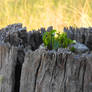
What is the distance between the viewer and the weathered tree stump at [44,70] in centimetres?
213

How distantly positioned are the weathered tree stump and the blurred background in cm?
264

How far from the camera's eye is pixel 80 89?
2.18 meters

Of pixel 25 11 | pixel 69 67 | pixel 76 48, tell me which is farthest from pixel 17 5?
pixel 69 67

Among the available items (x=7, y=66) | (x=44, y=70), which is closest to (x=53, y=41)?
(x=44, y=70)

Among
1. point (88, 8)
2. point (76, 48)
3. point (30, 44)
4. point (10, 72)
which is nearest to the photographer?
point (10, 72)

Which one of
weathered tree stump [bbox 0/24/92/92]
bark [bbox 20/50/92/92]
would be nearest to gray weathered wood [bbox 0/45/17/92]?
weathered tree stump [bbox 0/24/92/92]

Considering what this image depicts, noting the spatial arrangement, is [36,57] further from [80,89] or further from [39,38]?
[39,38]

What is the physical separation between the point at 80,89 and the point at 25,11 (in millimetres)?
3266

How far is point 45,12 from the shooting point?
5.21 m

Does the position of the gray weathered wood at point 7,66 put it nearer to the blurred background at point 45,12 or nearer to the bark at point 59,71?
the bark at point 59,71

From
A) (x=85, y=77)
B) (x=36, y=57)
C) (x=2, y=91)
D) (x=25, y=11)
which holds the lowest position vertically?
(x=2, y=91)

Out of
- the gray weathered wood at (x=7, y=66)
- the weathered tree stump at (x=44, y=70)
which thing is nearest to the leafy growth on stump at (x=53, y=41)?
the weathered tree stump at (x=44, y=70)

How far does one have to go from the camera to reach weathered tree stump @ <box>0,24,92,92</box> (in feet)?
6.98

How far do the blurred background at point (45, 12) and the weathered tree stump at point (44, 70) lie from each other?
264cm
